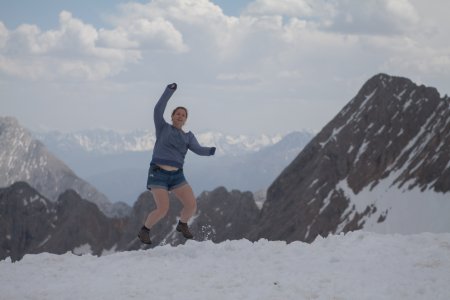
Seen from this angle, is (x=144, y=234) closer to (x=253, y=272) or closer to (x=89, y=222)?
(x=253, y=272)

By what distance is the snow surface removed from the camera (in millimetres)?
8461

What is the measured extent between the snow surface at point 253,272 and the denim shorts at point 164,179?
1.38 meters

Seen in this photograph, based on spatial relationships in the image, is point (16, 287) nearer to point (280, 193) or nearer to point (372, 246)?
point (372, 246)

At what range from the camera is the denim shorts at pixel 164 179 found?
11.9 metres

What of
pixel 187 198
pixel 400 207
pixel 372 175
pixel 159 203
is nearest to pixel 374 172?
pixel 372 175

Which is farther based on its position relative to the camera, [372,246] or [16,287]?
[372,246]

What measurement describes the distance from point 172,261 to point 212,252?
3.48 feet

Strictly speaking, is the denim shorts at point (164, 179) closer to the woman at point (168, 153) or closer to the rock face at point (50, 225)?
the woman at point (168, 153)

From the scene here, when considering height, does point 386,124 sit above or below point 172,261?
above

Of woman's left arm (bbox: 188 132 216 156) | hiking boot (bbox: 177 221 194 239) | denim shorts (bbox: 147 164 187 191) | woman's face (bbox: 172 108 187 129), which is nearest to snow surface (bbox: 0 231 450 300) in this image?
hiking boot (bbox: 177 221 194 239)

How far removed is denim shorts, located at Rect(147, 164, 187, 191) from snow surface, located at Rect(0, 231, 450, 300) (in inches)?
54.2

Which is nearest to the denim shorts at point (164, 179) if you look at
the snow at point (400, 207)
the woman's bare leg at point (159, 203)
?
the woman's bare leg at point (159, 203)

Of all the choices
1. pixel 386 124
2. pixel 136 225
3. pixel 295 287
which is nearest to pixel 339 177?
pixel 386 124

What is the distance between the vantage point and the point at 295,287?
8656 mm
